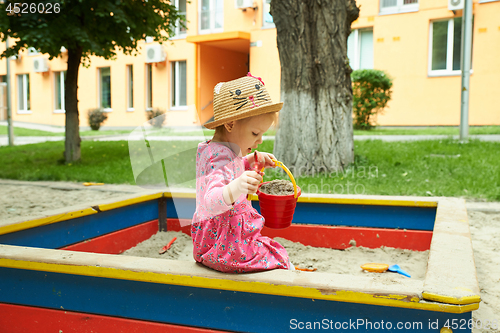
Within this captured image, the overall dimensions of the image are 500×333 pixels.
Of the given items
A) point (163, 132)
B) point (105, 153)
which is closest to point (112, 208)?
point (163, 132)

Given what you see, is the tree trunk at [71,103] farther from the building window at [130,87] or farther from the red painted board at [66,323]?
the building window at [130,87]

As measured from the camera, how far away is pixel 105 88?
19.5m

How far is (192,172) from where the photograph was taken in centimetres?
183

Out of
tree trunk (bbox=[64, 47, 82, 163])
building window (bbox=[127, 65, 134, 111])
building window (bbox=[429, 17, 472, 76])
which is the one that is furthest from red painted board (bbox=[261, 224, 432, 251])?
building window (bbox=[127, 65, 134, 111])

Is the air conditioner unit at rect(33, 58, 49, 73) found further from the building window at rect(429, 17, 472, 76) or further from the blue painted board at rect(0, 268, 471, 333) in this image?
the blue painted board at rect(0, 268, 471, 333)

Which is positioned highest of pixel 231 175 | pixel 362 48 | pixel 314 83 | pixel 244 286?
pixel 362 48

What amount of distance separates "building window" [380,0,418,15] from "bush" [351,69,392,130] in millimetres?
2891

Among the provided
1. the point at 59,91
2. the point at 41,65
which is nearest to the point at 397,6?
the point at 59,91

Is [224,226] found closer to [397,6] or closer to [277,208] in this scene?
[277,208]

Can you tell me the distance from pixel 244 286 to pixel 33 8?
6830 millimetres

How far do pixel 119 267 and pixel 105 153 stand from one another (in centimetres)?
812

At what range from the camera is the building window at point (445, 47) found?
1298 centimetres

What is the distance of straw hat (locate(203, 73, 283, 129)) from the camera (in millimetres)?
1519

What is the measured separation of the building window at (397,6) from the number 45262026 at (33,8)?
1044 centimetres
